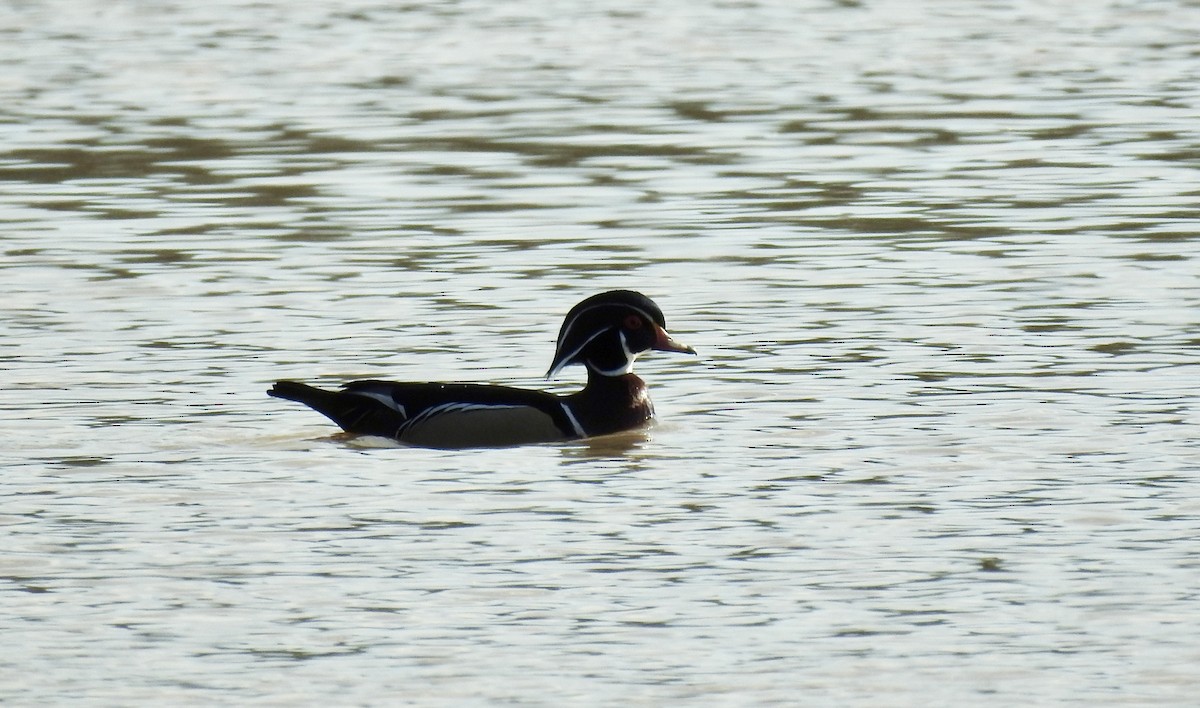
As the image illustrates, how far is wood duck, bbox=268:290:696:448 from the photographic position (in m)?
13.7

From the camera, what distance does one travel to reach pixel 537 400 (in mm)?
13906

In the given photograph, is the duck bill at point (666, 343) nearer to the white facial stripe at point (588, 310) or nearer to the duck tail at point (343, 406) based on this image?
the white facial stripe at point (588, 310)

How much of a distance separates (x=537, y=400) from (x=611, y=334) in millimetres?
763

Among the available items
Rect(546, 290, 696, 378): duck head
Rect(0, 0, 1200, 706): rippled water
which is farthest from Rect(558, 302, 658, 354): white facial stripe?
Rect(0, 0, 1200, 706): rippled water

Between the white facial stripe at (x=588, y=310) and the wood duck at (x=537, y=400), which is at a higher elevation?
the white facial stripe at (x=588, y=310)

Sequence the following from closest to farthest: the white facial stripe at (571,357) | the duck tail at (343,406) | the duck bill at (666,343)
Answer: the duck tail at (343,406)
the white facial stripe at (571,357)
the duck bill at (666,343)

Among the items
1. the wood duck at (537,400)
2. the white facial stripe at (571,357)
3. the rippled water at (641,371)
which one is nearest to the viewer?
the rippled water at (641,371)

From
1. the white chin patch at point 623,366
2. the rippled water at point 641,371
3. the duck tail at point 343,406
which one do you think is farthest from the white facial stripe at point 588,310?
the duck tail at point 343,406

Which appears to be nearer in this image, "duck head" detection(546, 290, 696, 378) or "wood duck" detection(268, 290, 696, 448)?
"wood duck" detection(268, 290, 696, 448)

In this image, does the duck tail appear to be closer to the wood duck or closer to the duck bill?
the wood duck

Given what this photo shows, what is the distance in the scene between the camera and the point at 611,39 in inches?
1443

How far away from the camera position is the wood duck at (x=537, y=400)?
13.7 metres

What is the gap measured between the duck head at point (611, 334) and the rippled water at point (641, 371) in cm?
45

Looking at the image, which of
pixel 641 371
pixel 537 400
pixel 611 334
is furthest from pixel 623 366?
pixel 641 371
